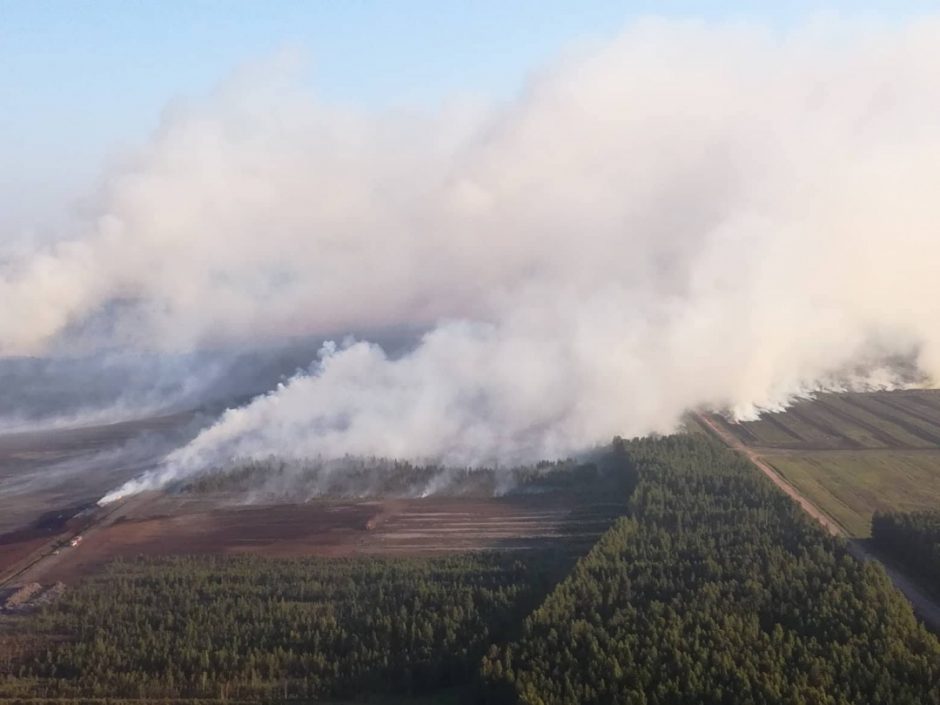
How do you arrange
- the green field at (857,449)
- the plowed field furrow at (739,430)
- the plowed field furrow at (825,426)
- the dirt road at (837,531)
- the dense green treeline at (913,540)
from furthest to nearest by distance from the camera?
→ the plowed field furrow at (739,430) < the plowed field furrow at (825,426) < the green field at (857,449) < the dense green treeline at (913,540) < the dirt road at (837,531)

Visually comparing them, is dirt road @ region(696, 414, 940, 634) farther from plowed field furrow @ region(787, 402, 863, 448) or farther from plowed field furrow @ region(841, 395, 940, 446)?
plowed field furrow @ region(841, 395, 940, 446)

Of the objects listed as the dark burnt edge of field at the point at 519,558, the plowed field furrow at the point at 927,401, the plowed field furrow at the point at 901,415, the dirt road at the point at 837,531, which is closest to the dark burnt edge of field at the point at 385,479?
the dark burnt edge of field at the point at 519,558

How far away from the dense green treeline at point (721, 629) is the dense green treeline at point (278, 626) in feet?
11.4

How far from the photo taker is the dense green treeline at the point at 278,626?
129ft

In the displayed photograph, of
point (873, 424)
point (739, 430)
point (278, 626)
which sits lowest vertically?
point (278, 626)

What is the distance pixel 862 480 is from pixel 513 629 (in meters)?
41.8

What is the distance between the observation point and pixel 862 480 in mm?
72562

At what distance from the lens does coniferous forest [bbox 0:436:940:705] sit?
36.1 metres

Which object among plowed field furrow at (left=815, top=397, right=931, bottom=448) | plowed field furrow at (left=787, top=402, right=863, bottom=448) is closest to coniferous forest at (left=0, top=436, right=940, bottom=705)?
plowed field furrow at (left=787, top=402, right=863, bottom=448)

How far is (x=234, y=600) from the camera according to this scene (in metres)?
47.5

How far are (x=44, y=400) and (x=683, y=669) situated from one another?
305 feet

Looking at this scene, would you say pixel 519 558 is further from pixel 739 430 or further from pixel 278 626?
pixel 739 430

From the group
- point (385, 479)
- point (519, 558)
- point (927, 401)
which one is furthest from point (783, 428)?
point (519, 558)

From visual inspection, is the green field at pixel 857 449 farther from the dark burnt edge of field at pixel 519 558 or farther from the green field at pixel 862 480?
the dark burnt edge of field at pixel 519 558
